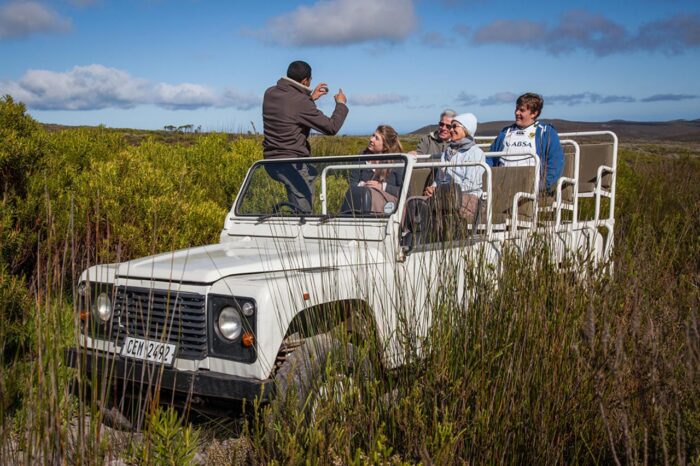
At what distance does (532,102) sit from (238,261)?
365 centimetres

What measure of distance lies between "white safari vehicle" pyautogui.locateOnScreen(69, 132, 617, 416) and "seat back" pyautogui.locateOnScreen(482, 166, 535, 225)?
0.01 m

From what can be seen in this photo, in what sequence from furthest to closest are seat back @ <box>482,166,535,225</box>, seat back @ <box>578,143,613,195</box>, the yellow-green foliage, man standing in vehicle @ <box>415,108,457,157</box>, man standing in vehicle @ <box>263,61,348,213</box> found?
1. man standing in vehicle @ <box>415,108,457,157</box>
2. the yellow-green foliage
3. man standing in vehicle @ <box>263,61,348,213</box>
4. seat back @ <box>578,143,613,195</box>
5. seat back @ <box>482,166,535,225</box>

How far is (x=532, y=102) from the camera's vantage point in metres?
6.66

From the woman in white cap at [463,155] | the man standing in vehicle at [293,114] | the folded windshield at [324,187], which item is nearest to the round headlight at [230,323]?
the folded windshield at [324,187]

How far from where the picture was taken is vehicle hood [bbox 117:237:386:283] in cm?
398

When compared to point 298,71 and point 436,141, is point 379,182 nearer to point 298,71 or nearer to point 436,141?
point 298,71

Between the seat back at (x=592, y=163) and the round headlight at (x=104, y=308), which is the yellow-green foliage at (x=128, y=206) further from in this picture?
the seat back at (x=592, y=163)

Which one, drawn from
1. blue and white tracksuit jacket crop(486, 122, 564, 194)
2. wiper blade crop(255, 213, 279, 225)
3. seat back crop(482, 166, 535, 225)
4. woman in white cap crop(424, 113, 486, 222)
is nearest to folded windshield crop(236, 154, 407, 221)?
wiper blade crop(255, 213, 279, 225)

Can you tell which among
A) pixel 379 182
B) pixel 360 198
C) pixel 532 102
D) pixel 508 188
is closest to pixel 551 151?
pixel 532 102

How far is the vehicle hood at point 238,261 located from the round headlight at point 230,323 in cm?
20

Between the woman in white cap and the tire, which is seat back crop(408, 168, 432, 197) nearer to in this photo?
the woman in white cap

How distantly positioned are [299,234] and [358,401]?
2.14 m

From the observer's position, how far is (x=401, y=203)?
15.6 feet

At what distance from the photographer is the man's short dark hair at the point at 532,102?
262 inches
